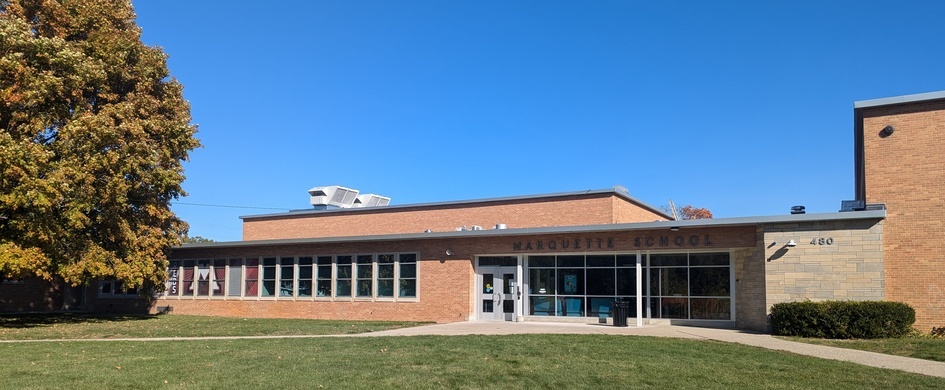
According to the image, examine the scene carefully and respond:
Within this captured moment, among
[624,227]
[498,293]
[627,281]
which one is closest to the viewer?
[624,227]

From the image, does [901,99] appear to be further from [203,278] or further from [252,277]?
[203,278]

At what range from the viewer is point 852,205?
2092 cm

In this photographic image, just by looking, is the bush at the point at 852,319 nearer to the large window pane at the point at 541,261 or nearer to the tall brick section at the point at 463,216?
the large window pane at the point at 541,261

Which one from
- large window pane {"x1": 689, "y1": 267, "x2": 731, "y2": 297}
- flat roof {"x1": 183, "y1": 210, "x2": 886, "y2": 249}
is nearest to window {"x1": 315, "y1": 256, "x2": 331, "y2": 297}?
flat roof {"x1": 183, "y1": 210, "x2": 886, "y2": 249}

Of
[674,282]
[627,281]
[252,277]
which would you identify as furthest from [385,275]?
[674,282]

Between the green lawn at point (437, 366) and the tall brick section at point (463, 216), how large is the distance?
13.4 metres

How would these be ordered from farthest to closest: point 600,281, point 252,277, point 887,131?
1. point 252,277
2. point 600,281
3. point 887,131

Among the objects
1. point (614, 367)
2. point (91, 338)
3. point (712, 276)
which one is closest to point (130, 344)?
point (91, 338)

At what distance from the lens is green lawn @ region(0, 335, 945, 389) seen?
36.7ft

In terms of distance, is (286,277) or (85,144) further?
(286,277)

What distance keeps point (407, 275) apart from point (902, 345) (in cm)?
1720

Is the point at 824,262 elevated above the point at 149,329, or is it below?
above

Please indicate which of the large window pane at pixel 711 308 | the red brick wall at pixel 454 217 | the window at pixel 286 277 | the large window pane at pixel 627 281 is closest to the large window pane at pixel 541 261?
the large window pane at pixel 627 281

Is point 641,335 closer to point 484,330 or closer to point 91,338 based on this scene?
point 484,330
